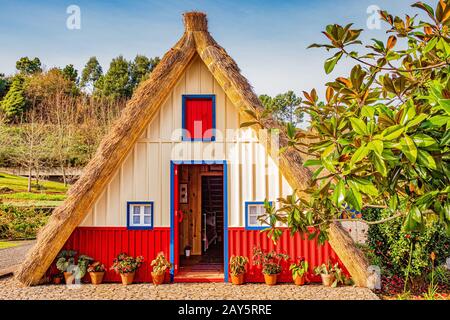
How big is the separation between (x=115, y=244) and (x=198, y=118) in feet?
10.6

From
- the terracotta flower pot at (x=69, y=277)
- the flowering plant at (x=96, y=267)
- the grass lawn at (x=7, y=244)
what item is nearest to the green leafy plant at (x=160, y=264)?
the flowering plant at (x=96, y=267)

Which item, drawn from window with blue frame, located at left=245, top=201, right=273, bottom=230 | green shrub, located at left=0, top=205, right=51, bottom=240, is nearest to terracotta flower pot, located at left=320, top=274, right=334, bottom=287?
window with blue frame, located at left=245, top=201, right=273, bottom=230

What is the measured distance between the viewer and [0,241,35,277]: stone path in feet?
28.3

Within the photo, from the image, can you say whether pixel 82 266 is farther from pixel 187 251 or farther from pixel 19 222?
pixel 19 222

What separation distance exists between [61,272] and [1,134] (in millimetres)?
19247

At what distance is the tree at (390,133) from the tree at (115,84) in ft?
91.6

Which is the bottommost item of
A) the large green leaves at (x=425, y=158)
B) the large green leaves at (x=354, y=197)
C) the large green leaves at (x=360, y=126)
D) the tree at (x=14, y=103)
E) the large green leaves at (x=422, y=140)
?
the large green leaves at (x=354, y=197)

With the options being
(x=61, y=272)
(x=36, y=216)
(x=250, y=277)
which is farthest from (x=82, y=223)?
(x=36, y=216)

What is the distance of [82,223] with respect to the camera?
7406 mm

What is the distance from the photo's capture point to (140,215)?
7.46 metres

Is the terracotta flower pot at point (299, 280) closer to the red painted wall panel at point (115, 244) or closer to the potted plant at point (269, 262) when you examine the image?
the potted plant at point (269, 262)

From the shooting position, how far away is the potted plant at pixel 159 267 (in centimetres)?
711

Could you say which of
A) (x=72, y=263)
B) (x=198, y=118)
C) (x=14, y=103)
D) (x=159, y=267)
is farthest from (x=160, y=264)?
(x=14, y=103)

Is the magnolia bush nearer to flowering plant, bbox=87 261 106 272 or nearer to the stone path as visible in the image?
flowering plant, bbox=87 261 106 272
